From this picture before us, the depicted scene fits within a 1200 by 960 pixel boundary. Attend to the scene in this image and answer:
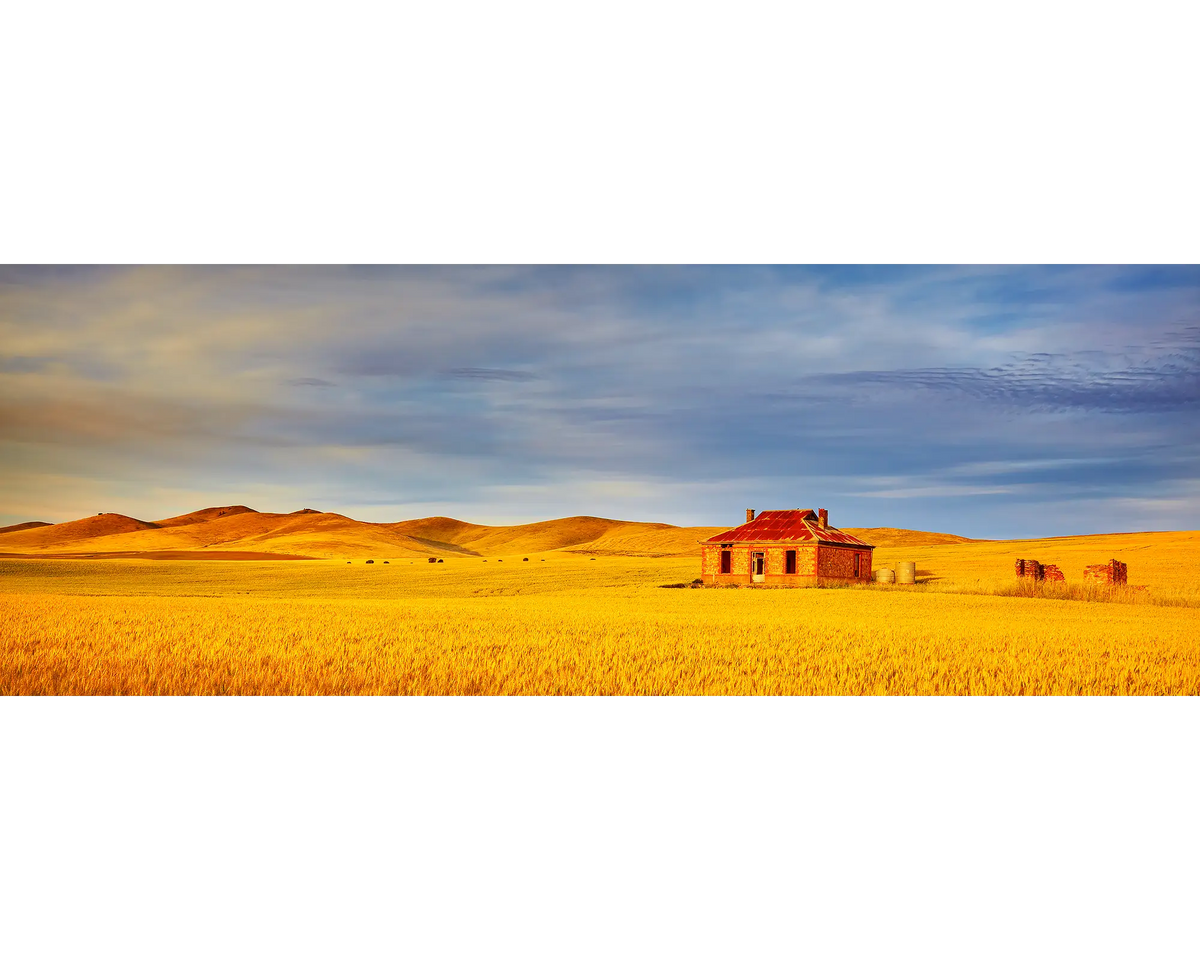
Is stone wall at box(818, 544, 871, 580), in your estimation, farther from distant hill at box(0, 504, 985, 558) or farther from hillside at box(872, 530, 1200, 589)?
distant hill at box(0, 504, 985, 558)

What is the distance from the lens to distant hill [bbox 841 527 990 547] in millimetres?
71250

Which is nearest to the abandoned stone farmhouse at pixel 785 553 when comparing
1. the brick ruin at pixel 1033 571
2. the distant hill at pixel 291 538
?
the brick ruin at pixel 1033 571

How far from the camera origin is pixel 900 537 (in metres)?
73.9

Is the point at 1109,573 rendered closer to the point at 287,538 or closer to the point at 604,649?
the point at 604,649

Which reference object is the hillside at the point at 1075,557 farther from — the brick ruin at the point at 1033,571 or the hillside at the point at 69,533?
the hillside at the point at 69,533

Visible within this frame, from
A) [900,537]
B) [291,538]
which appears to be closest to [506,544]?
[291,538]

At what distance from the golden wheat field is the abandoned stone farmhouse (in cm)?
661

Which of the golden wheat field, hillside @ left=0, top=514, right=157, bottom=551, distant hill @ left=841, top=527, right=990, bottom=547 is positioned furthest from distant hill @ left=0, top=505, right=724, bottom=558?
the golden wheat field

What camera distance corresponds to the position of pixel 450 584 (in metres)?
39.1

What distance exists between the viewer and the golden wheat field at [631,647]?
26.0 ft
